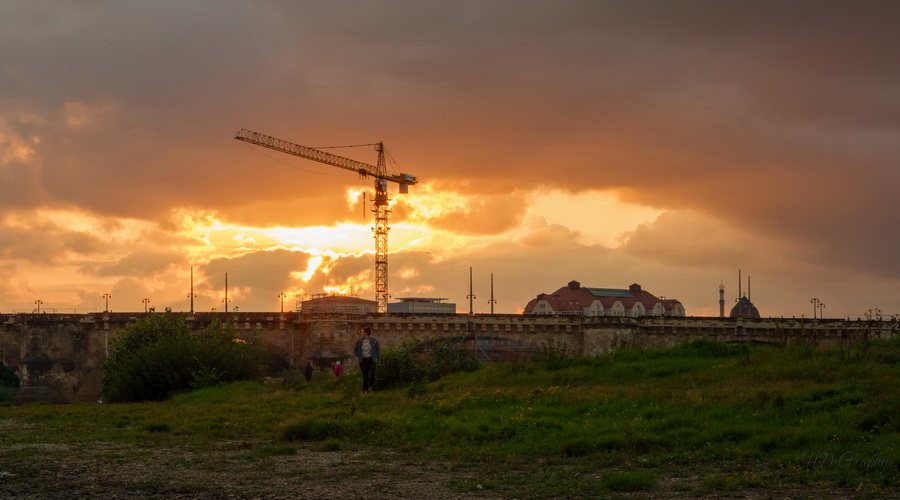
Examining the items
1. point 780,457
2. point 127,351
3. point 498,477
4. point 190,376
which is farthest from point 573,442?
point 127,351

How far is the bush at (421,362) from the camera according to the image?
2762cm

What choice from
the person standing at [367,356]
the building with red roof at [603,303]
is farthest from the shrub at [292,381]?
the building with red roof at [603,303]

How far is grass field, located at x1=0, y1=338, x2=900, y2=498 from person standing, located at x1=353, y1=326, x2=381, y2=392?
1.81 m

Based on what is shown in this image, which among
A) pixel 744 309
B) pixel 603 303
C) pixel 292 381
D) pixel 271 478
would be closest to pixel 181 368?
pixel 292 381

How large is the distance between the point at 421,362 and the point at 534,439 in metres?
14.5

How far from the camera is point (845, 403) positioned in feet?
50.7

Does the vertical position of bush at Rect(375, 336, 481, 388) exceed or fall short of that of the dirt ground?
it exceeds it

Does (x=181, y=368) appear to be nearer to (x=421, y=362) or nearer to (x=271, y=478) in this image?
(x=421, y=362)

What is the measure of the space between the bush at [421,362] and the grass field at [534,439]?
360cm

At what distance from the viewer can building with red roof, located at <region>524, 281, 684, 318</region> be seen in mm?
152500

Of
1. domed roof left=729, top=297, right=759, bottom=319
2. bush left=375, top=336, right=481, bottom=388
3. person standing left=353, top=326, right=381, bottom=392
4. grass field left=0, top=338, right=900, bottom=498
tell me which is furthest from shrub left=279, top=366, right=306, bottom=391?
domed roof left=729, top=297, right=759, bottom=319

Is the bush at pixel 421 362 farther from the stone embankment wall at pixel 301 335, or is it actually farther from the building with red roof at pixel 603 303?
the building with red roof at pixel 603 303

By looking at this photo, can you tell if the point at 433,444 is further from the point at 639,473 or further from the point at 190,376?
the point at 190,376

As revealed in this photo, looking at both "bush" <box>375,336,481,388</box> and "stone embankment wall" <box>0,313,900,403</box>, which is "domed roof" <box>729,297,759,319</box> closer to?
"stone embankment wall" <box>0,313,900,403</box>
